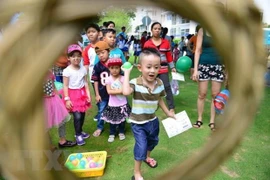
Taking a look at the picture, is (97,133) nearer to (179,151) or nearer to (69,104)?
(69,104)

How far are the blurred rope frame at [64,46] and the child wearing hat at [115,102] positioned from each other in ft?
6.31

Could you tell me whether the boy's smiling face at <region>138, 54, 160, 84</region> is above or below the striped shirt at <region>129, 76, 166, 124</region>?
above

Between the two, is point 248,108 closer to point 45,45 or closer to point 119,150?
point 45,45

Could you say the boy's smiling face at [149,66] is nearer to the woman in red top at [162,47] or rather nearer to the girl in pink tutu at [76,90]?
the girl in pink tutu at [76,90]

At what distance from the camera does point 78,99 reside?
2.16m

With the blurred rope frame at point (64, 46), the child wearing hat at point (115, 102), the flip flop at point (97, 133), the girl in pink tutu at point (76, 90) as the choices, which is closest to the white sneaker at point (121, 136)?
the child wearing hat at point (115, 102)

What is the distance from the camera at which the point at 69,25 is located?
0.62 ft

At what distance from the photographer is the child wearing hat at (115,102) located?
2.13 m

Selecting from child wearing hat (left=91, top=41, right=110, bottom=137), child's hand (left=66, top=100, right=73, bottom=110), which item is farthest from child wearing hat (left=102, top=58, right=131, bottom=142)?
child's hand (left=66, top=100, right=73, bottom=110)

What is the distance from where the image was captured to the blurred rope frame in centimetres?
18

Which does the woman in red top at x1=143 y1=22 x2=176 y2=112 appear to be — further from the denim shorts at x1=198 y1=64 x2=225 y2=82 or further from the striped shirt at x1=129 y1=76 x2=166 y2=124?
the striped shirt at x1=129 y1=76 x2=166 y2=124

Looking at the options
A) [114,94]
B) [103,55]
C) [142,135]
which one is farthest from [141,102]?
[103,55]

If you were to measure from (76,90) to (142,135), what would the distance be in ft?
2.62

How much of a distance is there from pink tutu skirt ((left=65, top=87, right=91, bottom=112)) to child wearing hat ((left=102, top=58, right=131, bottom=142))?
0.20m
